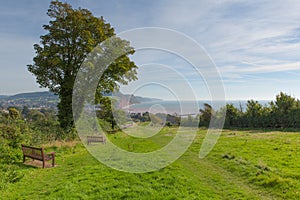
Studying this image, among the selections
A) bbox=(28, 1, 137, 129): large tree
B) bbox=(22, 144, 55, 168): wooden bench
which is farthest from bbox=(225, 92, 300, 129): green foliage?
bbox=(22, 144, 55, 168): wooden bench

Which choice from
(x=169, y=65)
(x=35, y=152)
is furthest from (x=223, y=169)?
(x=35, y=152)

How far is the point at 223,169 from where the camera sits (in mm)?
9984

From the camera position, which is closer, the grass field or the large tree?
the grass field

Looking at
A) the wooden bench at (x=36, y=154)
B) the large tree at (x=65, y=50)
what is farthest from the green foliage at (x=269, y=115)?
the wooden bench at (x=36, y=154)

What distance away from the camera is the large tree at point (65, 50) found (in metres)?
19.9

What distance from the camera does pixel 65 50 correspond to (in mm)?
20500

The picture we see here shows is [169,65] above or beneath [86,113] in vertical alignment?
above

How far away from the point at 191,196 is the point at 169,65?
733 centimetres

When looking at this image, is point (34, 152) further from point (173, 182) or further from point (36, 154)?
point (173, 182)

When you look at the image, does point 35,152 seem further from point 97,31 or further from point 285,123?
point 285,123

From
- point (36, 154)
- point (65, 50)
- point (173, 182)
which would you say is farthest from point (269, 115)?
point (36, 154)

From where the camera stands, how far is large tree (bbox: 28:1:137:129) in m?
19.9

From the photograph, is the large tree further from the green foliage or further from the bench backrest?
the green foliage

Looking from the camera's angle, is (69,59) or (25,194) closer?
(25,194)
